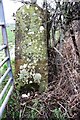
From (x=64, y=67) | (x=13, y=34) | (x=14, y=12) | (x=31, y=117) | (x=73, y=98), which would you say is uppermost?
(x=14, y=12)

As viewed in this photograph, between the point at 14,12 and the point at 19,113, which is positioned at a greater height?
the point at 14,12

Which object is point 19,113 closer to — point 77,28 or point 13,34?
point 13,34

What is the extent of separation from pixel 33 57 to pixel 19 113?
2.06 ft

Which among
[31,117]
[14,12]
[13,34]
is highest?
[14,12]

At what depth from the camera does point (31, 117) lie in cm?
278

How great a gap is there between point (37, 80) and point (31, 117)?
426 millimetres

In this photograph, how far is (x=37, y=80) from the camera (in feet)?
9.80

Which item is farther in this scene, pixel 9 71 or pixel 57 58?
pixel 57 58

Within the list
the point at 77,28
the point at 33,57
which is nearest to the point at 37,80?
the point at 33,57

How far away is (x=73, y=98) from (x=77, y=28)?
785 mm

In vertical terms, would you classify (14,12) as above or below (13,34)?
above

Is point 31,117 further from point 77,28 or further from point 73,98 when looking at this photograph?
point 77,28

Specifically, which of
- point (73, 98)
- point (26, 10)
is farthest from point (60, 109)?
point (26, 10)

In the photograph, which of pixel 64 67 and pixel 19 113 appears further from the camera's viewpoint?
pixel 64 67
